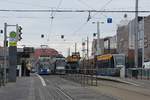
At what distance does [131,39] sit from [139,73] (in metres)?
53.5

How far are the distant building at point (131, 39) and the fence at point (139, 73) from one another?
63.2ft

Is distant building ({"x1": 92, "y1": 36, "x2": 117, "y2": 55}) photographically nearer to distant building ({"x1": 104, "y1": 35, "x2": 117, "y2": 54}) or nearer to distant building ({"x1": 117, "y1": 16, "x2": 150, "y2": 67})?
distant building ({"x1": 104, "y1": 35, "x2": 117, "y2": 54})

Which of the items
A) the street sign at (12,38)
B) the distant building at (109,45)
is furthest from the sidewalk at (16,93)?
the distant building at (109,45)

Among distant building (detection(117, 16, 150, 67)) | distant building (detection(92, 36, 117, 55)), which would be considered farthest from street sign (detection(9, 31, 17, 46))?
distant building (detection(92, 36, 117, 55))

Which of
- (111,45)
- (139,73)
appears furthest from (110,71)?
(111,45)

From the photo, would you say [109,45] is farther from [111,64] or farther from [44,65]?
[111,64]

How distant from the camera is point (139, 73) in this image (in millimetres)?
65562

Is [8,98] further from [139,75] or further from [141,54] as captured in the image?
[141,54]

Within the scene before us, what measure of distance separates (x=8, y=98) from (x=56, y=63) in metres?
62.3

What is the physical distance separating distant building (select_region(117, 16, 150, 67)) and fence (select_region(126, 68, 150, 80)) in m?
19.3

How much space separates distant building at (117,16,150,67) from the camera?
105 meters

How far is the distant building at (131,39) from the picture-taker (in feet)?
344

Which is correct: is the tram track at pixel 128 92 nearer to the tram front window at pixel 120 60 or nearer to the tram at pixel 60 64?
the tram front window at pixel 120 60

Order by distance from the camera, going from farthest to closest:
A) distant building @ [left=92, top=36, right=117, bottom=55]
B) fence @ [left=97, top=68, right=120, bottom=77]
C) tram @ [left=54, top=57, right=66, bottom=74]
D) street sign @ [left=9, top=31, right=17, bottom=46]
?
distant building @ [left=92, top=36, right=117, bottom=55], tram @ [left=54, top=57, right=66, bottom=74], fence @ [left=97, top=68, right=120, bottom=77], street sign @ [left=9, top=31, right=17, bottom=46]
